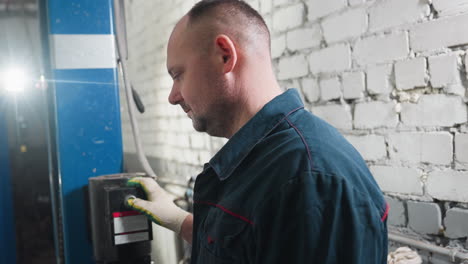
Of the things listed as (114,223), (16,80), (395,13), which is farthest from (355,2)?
(16,80)

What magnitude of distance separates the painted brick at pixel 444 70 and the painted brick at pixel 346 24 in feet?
1.02

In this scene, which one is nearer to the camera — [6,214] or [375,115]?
[375,115]

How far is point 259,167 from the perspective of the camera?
73cm

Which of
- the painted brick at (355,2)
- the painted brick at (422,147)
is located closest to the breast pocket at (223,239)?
the painted brick at (422,147)

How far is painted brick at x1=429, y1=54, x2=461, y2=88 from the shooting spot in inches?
45.8

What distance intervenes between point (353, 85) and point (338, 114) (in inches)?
5.3

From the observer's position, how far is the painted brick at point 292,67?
1.71 meters

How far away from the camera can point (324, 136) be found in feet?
2.39

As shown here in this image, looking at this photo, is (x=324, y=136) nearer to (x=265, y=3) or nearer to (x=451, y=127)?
(x=451, y=127)

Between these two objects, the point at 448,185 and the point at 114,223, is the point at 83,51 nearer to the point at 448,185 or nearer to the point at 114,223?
the point at 114,223

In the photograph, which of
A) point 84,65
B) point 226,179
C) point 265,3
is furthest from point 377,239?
point 265,3

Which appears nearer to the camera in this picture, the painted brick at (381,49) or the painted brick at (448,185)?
→ the painted brick at (448,185)

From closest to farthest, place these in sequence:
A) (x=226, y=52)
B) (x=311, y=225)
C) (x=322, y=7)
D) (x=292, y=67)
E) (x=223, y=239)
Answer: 1. (x=311, y=225)
2. (x=223, y=239)
3. (x=226, y=52)
4. (x=322, y=7)
5. (x=292, y=67)

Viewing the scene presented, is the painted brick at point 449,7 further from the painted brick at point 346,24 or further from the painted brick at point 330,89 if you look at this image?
the painted brick at point 330,89
